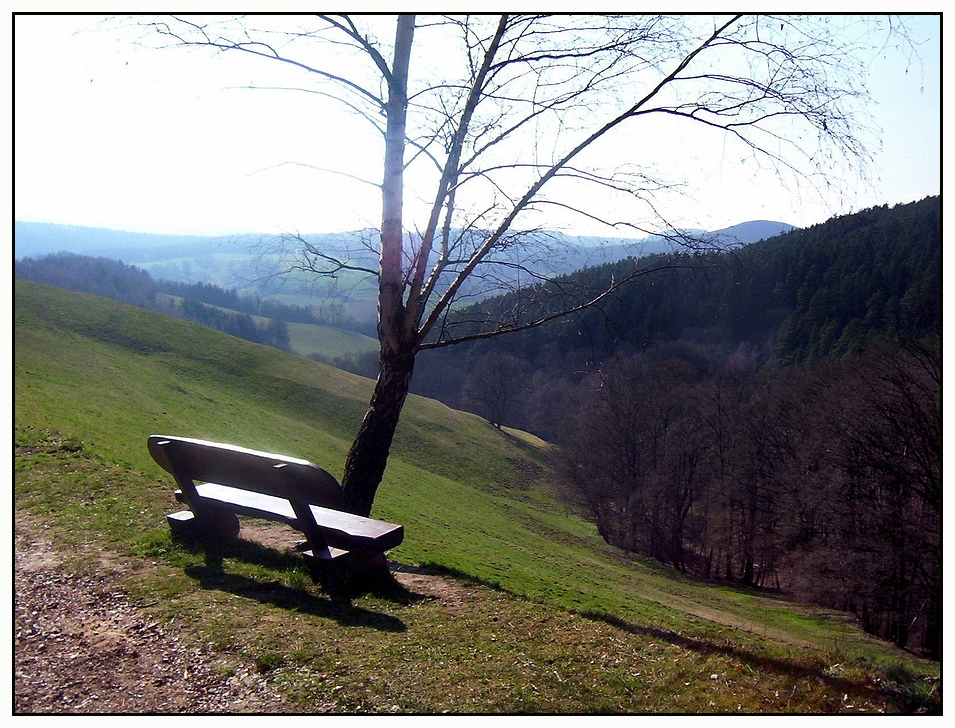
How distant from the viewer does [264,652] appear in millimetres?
4211

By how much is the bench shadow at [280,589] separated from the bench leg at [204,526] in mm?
114

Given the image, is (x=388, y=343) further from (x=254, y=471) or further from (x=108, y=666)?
(x=108, y=666)

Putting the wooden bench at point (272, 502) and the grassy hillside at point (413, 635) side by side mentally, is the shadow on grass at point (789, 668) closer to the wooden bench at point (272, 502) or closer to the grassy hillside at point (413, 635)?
the grassy hillside at point (413, 635)

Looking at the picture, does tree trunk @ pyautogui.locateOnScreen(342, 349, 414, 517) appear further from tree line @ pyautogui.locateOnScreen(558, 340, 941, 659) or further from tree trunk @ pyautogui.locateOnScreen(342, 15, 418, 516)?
tree line @ pyautogui.locateOnScreen(558, 340, 941, 659)

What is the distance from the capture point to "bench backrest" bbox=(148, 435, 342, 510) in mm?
5242

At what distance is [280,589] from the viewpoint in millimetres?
5422

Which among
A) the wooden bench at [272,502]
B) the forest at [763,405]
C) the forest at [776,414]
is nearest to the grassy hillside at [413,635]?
the wooden bench at [272,502]

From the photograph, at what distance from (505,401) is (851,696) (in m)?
46.2

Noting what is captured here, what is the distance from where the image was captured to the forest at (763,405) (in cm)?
1803

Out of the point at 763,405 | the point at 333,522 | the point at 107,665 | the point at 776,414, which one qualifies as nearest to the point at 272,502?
the point at 333,522

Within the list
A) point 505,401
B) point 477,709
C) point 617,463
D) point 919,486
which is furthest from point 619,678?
point 505,401

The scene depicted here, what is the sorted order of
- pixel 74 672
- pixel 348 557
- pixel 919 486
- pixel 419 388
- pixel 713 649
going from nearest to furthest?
pixel 74 672
pixel 713 649
pixel 348 557
pixel 919 486
pixel 419 388

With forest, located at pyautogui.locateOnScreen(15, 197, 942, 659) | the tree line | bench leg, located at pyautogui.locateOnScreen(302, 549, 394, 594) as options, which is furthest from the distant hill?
bench leg, located at pyautogui.locateOnScreen(302, 549, 394, 594)

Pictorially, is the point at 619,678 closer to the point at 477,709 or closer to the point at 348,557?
the point at 477,709
